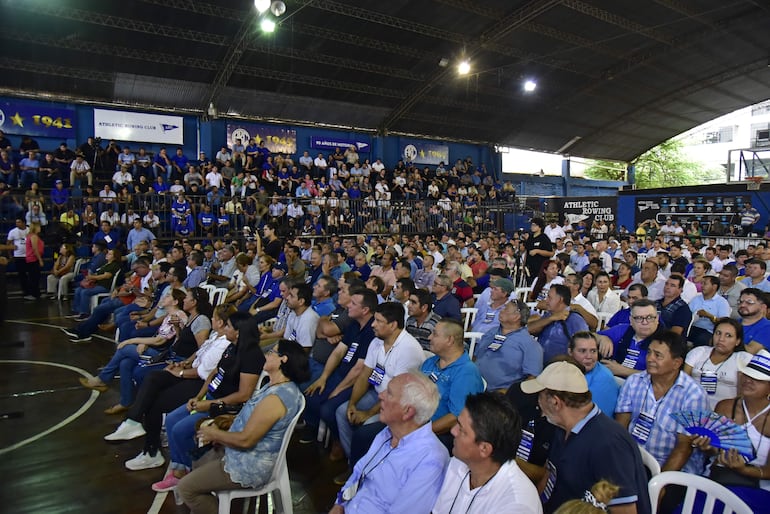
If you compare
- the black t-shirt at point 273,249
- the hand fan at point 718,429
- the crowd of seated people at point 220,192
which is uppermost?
the crowd of seated people at point 220,192

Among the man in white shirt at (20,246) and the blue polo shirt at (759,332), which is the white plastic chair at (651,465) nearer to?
the blue polo shirt at (759,332)

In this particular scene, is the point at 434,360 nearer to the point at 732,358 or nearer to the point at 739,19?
the point at 732,358

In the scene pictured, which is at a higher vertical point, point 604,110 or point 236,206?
point 604,110

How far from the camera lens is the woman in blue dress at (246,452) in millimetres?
2477

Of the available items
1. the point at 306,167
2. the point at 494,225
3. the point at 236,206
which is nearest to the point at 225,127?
the point at 306,167

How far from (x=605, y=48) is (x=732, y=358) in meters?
16.8

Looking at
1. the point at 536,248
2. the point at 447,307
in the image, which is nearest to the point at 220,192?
the point at 536,248

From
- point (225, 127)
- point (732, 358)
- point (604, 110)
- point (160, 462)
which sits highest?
point (604, 110)

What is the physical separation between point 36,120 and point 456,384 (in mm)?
15408

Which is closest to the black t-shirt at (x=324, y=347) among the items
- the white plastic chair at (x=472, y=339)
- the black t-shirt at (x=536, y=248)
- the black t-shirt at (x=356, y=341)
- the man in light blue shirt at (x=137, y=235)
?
the black t-shirt at (x=356, y=341)

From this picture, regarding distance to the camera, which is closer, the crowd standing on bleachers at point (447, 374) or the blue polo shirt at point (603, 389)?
the crowd standing on bleachers at point (447, 374)

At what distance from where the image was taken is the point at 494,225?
707 inches

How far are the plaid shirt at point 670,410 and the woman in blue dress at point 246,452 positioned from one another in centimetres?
173

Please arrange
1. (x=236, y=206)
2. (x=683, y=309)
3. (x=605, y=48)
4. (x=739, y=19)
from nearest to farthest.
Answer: (x=683, y=309) < (x=236, y=206) < (x=739, y=19) < (x=605, y=48)
